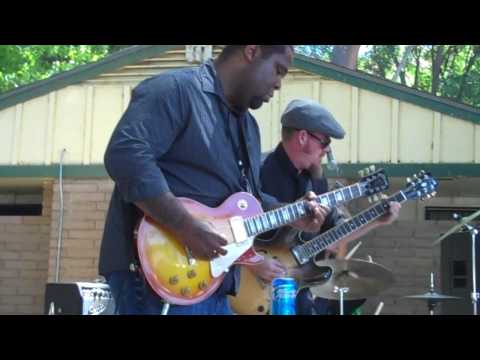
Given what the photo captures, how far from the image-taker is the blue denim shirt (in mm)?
3062

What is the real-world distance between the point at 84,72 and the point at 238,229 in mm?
5720

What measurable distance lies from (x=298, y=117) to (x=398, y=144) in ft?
9.95

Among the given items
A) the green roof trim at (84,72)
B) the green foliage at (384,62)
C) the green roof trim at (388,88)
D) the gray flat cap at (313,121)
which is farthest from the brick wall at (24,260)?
the green foliage at (384,62)

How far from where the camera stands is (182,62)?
8.98 m

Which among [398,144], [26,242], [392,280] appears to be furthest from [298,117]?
[26,242]

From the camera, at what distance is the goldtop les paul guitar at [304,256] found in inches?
194

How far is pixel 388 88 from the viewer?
817 centimetres

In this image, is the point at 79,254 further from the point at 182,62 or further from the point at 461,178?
the point at 461,178

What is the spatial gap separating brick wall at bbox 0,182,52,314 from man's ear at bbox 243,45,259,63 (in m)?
6.24

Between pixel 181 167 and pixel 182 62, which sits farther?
pixel 182 62

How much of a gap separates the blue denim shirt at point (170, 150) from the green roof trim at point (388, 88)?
4.89 meters

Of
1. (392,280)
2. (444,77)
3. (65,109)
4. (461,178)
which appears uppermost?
(444,77)

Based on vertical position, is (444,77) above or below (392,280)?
above
